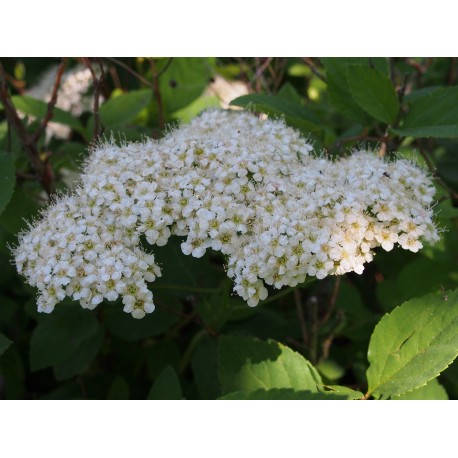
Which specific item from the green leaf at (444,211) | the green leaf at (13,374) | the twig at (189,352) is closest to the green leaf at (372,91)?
the green leaf at (444,211)

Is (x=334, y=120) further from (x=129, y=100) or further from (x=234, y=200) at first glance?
(x=234, y=200)

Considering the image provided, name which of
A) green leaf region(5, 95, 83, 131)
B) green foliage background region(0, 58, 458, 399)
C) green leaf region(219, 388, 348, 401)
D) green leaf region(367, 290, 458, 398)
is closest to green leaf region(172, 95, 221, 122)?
green foliage background region(0, 58, 458, 399)

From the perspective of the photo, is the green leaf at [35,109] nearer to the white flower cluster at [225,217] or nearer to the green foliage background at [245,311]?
the green foliage background at [245,311]

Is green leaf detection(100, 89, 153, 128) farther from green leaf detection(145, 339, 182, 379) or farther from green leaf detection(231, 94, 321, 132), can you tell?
green leaf detection(145, 339, 182, 379)

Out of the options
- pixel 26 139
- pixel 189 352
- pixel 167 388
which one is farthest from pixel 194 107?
pixel 167 388

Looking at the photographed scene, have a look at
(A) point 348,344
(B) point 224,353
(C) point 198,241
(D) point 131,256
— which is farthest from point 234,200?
(A) point 348,344

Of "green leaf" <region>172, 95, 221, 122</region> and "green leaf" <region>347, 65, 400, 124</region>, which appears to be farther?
"green leaf" <region>172, 95, 221, 122</region>
